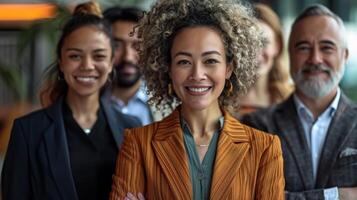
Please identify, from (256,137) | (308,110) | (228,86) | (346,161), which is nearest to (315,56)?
(308,110)

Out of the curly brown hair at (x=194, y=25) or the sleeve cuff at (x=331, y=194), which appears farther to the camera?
the sleeve cuff at (x=331, y=194)

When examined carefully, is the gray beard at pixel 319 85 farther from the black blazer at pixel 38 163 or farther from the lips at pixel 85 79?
the black blazer at pixel 38 163

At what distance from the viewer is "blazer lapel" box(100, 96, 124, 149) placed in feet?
11.2

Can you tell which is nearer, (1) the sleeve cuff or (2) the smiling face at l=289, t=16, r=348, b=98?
(1) the sleeve cuff

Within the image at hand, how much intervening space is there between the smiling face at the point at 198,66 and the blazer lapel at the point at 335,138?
2.43 ft

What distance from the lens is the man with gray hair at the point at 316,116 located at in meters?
3.29

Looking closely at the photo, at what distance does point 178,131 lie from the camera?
2.90 m

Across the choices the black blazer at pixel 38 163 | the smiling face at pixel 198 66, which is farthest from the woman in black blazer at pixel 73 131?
the smiling face at pixel 198 66

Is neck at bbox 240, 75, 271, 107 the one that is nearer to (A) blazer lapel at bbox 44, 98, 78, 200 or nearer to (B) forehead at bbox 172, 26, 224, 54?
(A) blazer lapel at bbox 44, 98, 78, 200

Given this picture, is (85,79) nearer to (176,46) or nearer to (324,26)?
(176,46)

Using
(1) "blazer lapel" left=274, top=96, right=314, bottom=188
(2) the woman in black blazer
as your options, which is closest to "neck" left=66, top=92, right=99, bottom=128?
(2) the woman in black blazer

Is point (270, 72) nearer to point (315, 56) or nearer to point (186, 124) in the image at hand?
point (315, 56)

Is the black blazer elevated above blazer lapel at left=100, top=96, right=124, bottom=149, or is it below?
below

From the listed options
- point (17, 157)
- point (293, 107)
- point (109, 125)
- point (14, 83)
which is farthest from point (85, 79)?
point (14, 83)
